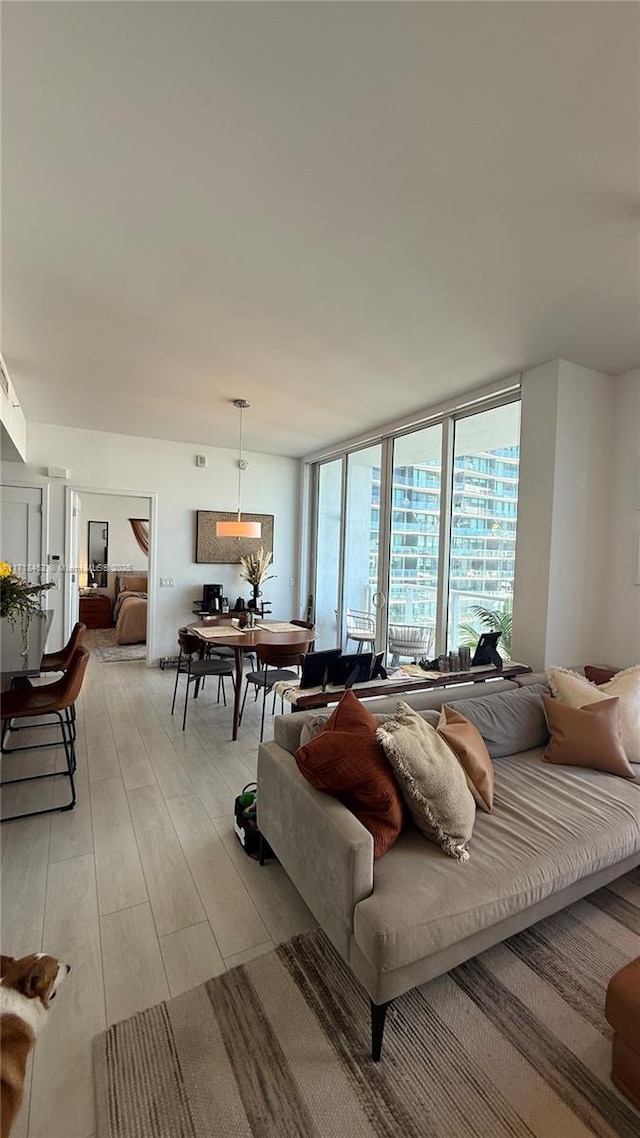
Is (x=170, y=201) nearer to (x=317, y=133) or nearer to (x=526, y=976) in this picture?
(x=317, y=133)

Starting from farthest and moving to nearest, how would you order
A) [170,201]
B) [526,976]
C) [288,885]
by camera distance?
[288,885]
[170,201]
[526,976]

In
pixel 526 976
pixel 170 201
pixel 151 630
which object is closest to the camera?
pixel 526 976

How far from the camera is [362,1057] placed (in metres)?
1.37

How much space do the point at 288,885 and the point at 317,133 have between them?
9.49ft

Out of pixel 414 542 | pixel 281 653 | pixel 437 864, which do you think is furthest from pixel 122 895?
pixel 414 542

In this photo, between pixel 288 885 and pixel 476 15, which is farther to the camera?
pixel 288 885

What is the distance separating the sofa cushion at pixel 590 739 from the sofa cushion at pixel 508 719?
0.41ft

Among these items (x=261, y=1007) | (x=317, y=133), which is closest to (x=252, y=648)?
(x=261, y=1007)

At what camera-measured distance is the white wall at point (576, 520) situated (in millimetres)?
3246

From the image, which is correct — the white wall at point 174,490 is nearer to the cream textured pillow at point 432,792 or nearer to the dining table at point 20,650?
the dining table at point 20,650

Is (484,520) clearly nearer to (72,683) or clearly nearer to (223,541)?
(72,683)

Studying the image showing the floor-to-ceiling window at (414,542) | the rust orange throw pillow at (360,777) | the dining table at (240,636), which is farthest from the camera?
the floor-to-ceiling window at (414,542)

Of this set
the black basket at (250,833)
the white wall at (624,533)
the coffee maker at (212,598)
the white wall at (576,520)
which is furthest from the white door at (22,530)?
the white wall at (624,533)

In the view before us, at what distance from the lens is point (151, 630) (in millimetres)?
5895
